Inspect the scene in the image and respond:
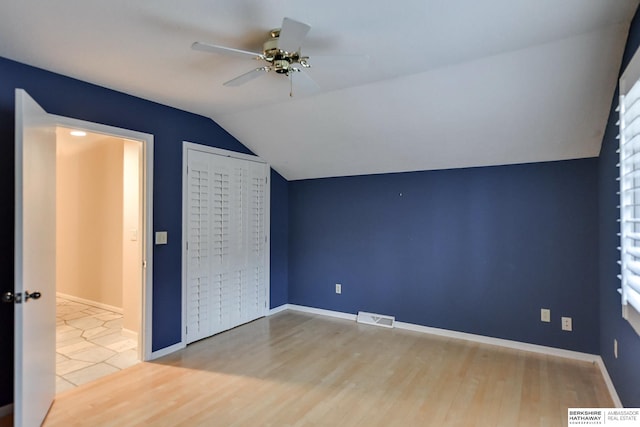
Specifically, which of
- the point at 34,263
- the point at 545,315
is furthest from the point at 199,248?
the point at 545,315

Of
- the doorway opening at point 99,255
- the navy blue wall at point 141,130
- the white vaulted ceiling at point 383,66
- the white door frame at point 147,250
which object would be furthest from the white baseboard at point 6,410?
the white vaulted ceiling at point 383,66

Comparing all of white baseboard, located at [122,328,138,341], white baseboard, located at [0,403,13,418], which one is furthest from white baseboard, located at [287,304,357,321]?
white baseboard, located at [0,403,13,418]

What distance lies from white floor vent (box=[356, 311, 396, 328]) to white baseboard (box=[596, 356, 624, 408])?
6.33ft

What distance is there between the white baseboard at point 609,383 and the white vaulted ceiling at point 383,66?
6.08ft

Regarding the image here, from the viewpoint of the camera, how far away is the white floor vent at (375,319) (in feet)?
13.5

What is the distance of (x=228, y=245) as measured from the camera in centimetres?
393

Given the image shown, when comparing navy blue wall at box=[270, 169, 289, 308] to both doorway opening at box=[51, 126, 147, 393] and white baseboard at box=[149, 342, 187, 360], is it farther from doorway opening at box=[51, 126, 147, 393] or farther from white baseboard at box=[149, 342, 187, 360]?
doorway opening at box=[51, 126, 147, 393]

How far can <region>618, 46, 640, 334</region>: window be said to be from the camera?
169cm

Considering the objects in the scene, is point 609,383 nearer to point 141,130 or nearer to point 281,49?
point 281,49

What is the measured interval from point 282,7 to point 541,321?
3.55m

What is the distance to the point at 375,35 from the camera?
2039mm

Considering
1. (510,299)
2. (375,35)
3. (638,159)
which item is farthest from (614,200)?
(375,35)

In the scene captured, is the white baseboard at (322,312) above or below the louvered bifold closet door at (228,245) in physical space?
below

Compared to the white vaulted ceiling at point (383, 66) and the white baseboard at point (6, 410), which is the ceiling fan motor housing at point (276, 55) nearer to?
the white vaulted ceiling at point (383, 66)
